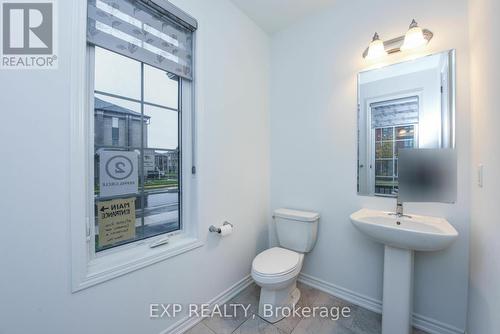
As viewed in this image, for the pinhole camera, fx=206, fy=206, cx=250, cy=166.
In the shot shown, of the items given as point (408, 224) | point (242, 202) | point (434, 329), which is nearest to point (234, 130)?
point (242, 202)

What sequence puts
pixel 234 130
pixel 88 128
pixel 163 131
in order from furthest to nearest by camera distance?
1. pixel 234 130
2. pixel 163 131
3. pixel 88 128

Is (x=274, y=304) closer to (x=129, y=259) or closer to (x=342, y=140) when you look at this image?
(x=129, y=259)

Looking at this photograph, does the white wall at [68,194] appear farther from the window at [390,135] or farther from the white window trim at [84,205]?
the window at [390,135]

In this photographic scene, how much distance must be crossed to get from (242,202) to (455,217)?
1.56 m

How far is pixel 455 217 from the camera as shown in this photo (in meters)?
1.38

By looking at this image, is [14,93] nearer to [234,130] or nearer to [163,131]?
[163,131]

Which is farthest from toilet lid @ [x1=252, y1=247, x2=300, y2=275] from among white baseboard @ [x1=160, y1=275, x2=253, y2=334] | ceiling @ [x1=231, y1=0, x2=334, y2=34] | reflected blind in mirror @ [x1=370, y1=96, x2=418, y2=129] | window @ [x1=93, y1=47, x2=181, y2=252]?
ceiling @ [x1=231, y1=0, x2=334, y2=34]

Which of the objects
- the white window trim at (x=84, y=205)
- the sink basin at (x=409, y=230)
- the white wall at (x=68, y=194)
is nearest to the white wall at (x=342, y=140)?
the sink basin at (x=409, y=230)

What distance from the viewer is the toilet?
152 cm

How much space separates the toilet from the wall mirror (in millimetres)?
592

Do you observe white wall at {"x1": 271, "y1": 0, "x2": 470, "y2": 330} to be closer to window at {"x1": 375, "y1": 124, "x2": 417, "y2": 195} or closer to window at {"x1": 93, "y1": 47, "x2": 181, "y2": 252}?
window at {"x1": 375, "y1": 124, "x2": 417, "y2": 195}

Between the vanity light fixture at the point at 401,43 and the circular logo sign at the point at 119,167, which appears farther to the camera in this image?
the vanity light fixture at the point at 401,43

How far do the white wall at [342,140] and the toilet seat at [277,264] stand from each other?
1.36 feet

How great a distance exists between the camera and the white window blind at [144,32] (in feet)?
3.69
